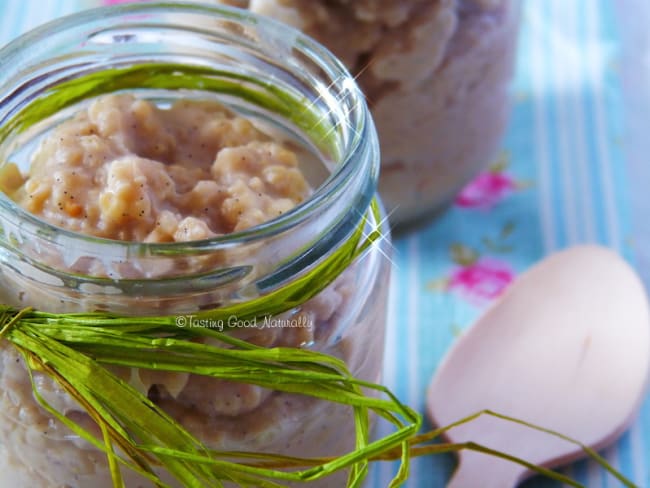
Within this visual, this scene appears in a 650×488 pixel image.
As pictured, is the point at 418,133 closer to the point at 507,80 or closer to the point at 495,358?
the point at 507,80

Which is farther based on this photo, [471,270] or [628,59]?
[628,59]

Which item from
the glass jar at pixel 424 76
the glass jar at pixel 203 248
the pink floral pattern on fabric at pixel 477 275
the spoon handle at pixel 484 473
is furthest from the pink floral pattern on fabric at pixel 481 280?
the glass jar at pixel 203 248

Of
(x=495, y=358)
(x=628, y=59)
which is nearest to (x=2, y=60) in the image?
(x=495, y=358)

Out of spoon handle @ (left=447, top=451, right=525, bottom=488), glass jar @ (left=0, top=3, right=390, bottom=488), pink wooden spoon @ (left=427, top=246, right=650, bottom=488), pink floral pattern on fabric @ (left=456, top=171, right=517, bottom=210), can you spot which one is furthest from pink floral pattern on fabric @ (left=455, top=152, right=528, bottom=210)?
glass jar @ (left=0, top=3, right=390, bottom=488)

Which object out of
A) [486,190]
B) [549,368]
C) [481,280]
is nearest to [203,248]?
[549,368]

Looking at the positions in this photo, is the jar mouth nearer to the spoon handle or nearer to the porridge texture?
the porridge texture

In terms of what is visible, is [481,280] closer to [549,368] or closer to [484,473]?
[549,368]
